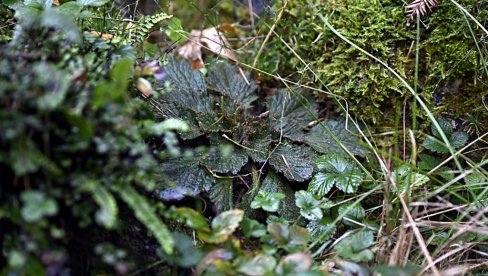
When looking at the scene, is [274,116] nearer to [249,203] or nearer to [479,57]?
[249,203]

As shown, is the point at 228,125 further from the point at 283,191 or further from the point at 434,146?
the point at 434,146

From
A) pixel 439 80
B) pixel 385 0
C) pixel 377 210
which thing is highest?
pixel 385 0

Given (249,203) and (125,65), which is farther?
(249,203)

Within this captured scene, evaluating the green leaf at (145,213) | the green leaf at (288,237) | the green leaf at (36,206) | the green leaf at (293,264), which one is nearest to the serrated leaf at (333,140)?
the green leaf at (288,237)

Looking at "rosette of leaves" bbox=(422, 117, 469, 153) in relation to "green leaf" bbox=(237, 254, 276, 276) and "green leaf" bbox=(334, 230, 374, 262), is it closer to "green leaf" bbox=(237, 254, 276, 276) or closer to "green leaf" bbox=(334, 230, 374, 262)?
"green leaf" bbox=(334, 230, 374, 262)

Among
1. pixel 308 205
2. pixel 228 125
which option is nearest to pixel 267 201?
pixel 308 205

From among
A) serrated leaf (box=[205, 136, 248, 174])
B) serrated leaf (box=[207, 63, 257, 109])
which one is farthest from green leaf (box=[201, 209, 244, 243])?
serrated leaf (box=[207, 63, 257, 109])

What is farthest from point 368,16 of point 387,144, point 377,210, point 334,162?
point 377,210
